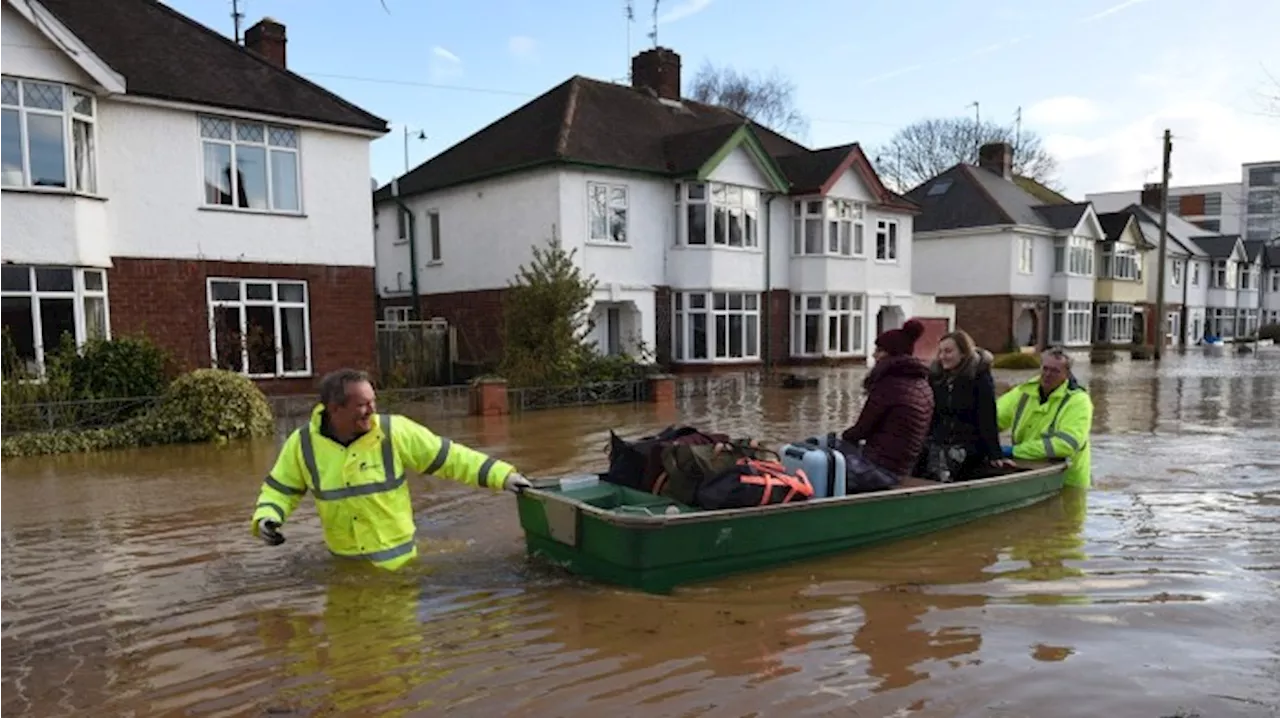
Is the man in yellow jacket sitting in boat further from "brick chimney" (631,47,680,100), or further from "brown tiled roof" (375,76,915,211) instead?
"brick chimney" (631,47,680,100)

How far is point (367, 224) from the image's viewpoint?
18.4 metres

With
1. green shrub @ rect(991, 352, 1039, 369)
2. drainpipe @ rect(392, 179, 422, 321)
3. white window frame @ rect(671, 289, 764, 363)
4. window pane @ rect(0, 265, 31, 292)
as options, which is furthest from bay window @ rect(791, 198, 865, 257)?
window pane @ rect(0, 265, 31, 292)

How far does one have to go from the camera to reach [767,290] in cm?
2569

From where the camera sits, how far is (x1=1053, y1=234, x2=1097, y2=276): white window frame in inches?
1496

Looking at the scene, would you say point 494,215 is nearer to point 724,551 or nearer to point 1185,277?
point 724,551

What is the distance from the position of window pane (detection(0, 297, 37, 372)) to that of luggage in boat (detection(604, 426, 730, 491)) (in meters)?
12.1

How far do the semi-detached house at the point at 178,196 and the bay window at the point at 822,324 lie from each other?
43.4 ft

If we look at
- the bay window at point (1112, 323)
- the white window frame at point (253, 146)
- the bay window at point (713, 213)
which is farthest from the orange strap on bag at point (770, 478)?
the bay window at point (1112, 323)

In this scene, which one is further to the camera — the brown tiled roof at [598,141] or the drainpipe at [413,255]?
the drainpipe at [413,255]

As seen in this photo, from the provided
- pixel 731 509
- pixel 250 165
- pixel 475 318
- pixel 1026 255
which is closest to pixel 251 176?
pixel 250 165

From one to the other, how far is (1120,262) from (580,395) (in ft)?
116

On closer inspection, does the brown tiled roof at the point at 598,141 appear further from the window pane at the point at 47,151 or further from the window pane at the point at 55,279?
the window pane at the point at 55,279

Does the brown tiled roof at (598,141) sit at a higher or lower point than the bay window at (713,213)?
higher

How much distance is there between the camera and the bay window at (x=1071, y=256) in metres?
38.0
